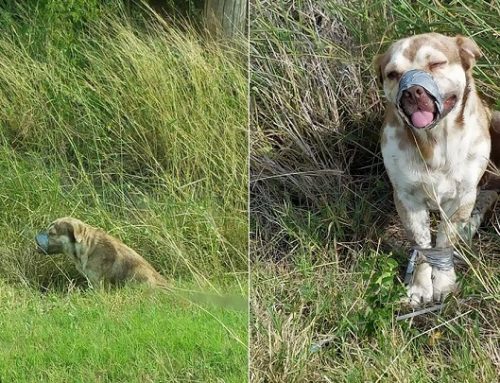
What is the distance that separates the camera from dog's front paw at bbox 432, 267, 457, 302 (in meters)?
2.15

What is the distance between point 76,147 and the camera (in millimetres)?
2629

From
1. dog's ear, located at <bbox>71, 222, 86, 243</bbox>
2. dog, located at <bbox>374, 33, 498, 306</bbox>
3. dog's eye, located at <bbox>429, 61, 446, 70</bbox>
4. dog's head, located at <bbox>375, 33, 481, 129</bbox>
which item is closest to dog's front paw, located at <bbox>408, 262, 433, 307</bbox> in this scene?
dog, located at <bbox>374, 33, 498, 306</bbox>

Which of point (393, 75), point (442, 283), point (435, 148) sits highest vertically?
point (393, 75)

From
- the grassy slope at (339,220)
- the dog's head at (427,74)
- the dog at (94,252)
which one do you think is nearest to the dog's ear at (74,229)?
the dog at (94,252)

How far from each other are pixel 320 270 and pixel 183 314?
48 cm

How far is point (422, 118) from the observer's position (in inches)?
80.0

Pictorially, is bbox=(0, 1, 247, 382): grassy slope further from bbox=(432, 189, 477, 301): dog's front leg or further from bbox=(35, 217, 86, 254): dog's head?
bbox=(432, 189, 477, 301): dog's front leg

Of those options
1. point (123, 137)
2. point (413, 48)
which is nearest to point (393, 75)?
point (413, 48)

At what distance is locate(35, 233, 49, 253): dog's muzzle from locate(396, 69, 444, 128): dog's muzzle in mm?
1103

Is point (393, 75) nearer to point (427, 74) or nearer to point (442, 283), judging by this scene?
point (427, 74)

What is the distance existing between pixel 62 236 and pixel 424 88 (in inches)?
44.8

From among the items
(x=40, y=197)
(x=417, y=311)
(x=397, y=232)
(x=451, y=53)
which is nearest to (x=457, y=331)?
(x=417, y=311)

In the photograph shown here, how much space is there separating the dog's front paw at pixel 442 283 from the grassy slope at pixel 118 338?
53cm

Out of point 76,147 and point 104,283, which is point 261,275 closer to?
point 104,283
